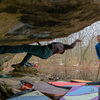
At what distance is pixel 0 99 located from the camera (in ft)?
7.71

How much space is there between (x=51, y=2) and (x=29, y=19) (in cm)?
68

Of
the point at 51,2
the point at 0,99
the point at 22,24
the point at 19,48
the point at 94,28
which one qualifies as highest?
the point at 94,28

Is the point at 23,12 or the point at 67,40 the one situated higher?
the point at 67,40

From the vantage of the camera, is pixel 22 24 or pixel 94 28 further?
pixel 94 28

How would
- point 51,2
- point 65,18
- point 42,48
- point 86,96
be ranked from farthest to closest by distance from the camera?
1. point 42,48
2. point 65,18
3. point 86,96
4. point 51,2

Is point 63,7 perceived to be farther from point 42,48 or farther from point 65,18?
point 42,48

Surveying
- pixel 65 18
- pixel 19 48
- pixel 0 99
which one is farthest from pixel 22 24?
pixel 0 99

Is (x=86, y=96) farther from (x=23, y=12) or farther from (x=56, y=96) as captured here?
(x=23, y=12)

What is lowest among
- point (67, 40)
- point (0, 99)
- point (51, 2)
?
point (0, 99)

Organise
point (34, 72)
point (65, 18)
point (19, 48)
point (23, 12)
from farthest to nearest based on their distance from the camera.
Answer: point (34, 72) < point (19, 48) < point (65, 18) < point (23, 12)

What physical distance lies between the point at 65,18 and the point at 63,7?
0.48m

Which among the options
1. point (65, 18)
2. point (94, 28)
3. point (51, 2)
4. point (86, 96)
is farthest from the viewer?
point (94, 28)

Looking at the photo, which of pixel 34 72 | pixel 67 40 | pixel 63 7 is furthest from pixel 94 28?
pixel 63 7

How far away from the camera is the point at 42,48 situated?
3293mm
